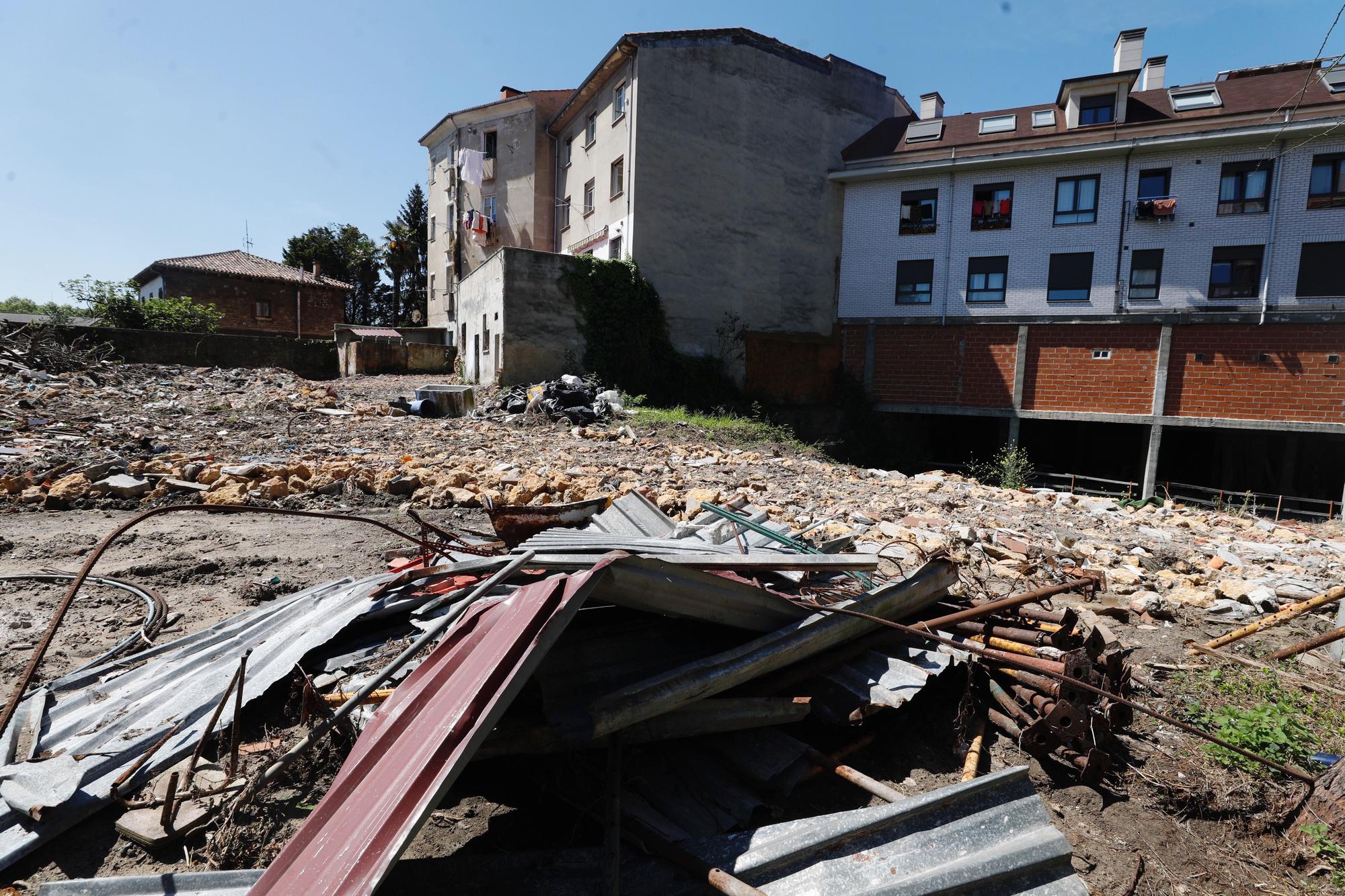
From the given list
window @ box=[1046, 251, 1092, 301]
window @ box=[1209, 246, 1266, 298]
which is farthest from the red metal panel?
window @ box=[1209, 246, 1266, 298]

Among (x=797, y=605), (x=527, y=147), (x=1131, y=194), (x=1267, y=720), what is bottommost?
(x=1267, y=720)

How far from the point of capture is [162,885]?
2.07 meters

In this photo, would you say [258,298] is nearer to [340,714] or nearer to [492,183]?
[492,183]

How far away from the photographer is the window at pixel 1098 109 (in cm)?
1884

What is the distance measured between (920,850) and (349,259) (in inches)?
1858

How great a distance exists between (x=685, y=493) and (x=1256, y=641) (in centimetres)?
510

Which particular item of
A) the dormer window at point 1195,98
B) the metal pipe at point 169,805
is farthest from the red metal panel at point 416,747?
the dormer window at point 1195,98

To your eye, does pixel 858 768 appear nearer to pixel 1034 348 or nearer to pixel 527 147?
pixel 1034 348

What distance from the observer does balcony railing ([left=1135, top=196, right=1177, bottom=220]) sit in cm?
1756

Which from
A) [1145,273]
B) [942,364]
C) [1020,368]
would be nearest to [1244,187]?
[1145,273]

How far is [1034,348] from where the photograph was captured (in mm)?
18891

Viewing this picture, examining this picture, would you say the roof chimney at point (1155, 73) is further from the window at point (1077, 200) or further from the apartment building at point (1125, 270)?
the window at point (1077, 200)

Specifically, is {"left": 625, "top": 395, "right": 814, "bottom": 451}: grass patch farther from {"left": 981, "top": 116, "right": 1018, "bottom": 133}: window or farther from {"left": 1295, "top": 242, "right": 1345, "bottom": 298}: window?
{"left": 1295, "top": 242, "right": 1345, "bottom": 298}: window

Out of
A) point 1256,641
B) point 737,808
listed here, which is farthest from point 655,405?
point 737,808
